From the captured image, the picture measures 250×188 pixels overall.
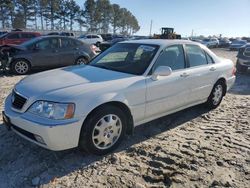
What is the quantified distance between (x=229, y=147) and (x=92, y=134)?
2.17m

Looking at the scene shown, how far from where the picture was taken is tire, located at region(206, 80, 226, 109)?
5.85 meters

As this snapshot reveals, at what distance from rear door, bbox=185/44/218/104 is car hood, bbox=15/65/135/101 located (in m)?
1.47

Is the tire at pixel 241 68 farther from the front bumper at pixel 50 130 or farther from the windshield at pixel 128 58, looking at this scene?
the front bumper at pixel 50 130

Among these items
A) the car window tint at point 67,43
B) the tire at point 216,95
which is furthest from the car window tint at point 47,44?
the tire at point 216,95

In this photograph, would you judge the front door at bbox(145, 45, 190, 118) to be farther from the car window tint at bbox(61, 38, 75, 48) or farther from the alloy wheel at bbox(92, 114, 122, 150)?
the car window tint at bbox(61, 38, 75, 48)

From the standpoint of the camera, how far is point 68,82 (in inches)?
151

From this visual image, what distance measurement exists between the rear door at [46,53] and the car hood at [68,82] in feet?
20.1

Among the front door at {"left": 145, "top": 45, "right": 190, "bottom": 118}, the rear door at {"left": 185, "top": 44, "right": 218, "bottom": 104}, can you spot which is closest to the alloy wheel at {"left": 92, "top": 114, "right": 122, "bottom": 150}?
the front door at {"left": 145, "top": 45, "right": 190, "bottom": 118}

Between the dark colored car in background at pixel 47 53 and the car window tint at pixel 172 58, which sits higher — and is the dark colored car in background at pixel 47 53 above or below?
below

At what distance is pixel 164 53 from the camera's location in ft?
15.0

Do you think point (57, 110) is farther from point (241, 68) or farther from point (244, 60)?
point (241, 68)

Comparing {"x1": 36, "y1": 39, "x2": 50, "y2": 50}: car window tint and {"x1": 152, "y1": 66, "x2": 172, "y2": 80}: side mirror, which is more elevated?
{"x1": 152, "y1": 66, "x2": 172, "y2": 80}: side mirror

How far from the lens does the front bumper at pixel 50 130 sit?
3.28m

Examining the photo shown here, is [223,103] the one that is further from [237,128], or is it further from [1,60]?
[1,60]
